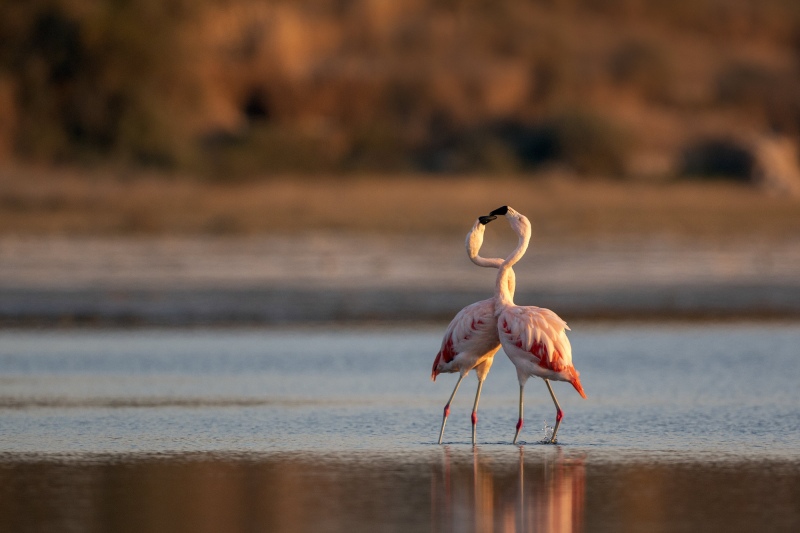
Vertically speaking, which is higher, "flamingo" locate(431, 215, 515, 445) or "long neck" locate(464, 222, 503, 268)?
"long neck" locate(464, 222, 503, 268)

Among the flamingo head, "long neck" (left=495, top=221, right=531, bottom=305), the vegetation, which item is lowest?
"long neck" (left=495, top=221, right=531, bottom=305)

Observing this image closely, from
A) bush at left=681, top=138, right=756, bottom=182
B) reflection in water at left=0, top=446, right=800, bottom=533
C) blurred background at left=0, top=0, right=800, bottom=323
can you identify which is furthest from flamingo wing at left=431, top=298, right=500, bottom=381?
bush at left=681, top=138, right=756, bottom=182

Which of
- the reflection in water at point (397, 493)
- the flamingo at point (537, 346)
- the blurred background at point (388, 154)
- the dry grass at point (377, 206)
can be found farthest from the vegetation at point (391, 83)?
the reflection in water at point (397, 493)

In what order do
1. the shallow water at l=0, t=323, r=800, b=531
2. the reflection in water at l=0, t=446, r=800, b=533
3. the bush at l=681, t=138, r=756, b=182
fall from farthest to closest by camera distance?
the bush at l=681, t=138, r=756, b=182
the shallow water at l=0, t=323, r=800, b=531
the reflection in water at l=0, t=446, r=800, b=533

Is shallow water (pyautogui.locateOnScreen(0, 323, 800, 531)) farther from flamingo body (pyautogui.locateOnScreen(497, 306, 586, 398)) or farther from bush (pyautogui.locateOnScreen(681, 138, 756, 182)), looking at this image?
bush (pyautogui.locateOnScreen(681, 138, 756, 182))

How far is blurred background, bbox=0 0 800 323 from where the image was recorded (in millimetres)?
18156

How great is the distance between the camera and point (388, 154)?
104 ft

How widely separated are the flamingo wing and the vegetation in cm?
1970

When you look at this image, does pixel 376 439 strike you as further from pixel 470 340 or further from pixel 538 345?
pixel 538 345

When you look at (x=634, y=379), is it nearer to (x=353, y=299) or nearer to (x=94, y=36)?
(x=353, y=299)

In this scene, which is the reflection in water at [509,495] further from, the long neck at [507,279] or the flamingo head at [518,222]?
the flamingo head at [518,222]

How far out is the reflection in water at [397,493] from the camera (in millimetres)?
6629

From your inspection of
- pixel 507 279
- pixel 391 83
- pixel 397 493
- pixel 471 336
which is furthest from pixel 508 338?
pixel 391 83

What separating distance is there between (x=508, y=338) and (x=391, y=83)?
2951 centimetres
